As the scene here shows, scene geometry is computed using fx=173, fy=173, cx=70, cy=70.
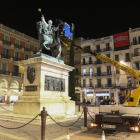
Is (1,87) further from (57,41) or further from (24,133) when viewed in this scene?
(24,133)

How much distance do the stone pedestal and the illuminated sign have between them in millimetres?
29978

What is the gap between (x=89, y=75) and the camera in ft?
136

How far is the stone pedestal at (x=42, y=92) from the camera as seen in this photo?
9344 mm

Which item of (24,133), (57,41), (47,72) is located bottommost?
(24,133)

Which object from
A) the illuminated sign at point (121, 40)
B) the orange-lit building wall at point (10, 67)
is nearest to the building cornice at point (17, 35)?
the orange-lit building wall at point (10, 67)

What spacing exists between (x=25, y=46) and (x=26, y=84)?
33.0 metres

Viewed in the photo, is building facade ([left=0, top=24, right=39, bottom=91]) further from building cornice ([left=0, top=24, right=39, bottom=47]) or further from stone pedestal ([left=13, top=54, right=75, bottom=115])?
stone pedestal ([left=13, top=54, right=75, bottom=115])

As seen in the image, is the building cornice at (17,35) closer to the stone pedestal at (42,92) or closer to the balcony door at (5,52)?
the balcony door at (5,52)

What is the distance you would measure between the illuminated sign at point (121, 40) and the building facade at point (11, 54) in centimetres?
2077

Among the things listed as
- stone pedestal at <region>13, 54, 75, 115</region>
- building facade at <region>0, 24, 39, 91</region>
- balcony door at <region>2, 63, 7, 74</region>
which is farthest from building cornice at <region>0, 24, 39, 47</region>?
stone pedestal at <region>13, 54, 75, 115</region>

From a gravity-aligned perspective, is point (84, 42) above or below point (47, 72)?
above

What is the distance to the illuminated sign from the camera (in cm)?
3766

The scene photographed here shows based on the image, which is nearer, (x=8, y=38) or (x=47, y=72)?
(x=47, y=72)

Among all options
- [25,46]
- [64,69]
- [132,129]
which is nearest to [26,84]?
[64,69]
